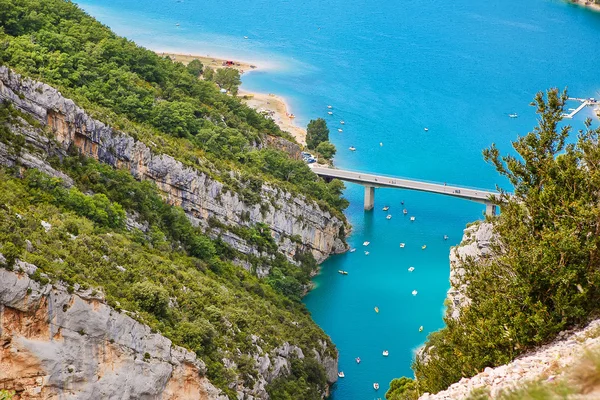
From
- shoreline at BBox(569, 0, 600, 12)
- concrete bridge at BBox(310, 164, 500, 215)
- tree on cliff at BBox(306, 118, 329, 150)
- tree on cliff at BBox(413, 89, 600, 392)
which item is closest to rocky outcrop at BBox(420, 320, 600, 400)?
tree on cliff at BBox(413, 89, 600, 392)

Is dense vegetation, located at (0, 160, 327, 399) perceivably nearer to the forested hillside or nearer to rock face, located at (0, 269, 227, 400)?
the forested hillside

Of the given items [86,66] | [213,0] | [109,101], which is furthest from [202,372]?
[213,0]

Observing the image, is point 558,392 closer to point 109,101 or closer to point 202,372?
point 202,372

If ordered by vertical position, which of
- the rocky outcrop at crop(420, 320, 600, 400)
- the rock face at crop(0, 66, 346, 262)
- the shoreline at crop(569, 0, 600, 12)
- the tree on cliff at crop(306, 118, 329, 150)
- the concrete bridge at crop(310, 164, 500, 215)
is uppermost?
the shoreline at crop(569, 0, 600, 12)

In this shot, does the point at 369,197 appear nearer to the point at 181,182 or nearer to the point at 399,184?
the point at 399,184

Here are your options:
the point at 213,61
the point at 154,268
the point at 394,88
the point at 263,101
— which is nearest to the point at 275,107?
the point at 263,101

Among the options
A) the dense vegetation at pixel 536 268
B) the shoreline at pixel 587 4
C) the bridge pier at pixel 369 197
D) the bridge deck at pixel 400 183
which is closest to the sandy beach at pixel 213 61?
the bridge deck at pixel 400 183

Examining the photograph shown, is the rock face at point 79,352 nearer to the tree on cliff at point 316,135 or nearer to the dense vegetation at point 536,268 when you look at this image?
the dense vegetation at point 536,268
